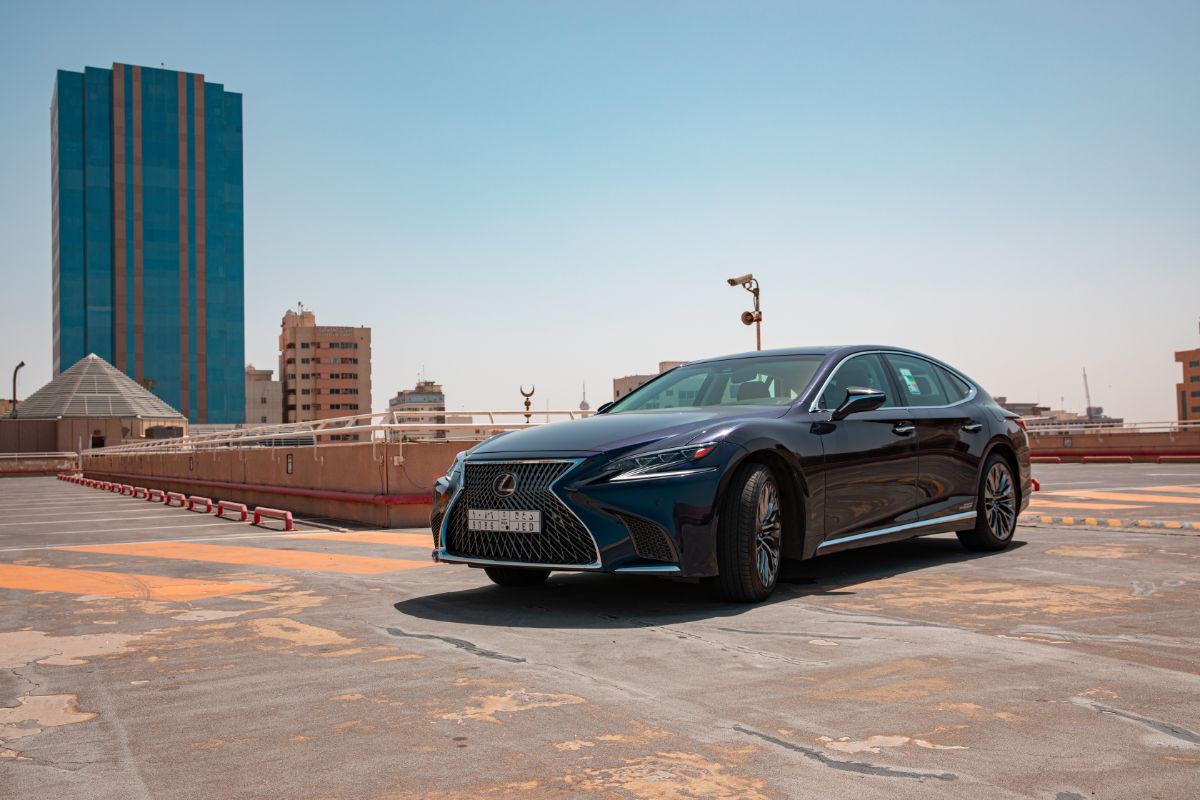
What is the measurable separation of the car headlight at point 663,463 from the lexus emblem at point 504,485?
24.2 inches

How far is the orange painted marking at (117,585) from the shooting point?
281 inches

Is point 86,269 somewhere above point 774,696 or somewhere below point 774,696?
above

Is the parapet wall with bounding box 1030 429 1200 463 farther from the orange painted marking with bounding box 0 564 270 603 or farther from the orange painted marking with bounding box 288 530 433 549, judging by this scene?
the orange painted marking with bounding box 0 564 270 603

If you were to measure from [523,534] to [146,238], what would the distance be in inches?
6241

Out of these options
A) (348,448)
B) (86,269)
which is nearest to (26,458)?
(348,448)

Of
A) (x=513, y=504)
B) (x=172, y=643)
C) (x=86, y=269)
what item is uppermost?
(x=86, y=269)

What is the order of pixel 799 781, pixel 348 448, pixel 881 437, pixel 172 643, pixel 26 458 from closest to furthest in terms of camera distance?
pixel 799 781 → pixel 172 643 → pixel 881 437 → pixel 348 448 → pixel 26 458

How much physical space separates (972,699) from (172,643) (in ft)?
12.3

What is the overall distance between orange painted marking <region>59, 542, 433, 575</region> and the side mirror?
3634mm

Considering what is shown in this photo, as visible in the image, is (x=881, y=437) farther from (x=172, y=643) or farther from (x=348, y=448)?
(x=348, y=448)

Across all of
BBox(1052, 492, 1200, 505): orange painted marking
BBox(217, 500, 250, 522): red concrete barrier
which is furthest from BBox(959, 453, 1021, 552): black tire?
BBox(217, 500, 250, 522): red concrete barrier

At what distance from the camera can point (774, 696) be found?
3914 millimetres

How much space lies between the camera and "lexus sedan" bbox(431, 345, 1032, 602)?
5641mm

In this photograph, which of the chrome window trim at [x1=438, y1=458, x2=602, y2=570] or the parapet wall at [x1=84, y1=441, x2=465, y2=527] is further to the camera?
the parapet wall at [x1=84, y1=441, x2=465, y2=527]
